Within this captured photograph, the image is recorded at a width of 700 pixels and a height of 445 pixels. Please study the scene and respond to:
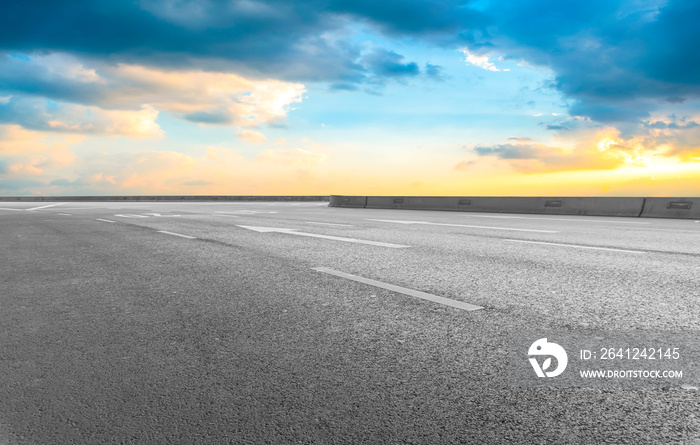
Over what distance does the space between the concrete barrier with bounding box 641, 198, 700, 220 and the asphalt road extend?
1136 centimetres

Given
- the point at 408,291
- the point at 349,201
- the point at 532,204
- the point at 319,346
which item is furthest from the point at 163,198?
the point at 319,346

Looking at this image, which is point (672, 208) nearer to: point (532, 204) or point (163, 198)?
point (532, 204)

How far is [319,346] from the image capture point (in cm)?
312

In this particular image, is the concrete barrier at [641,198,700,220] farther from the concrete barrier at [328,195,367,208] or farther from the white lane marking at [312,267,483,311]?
the white lane marking at [312,267,483,311]

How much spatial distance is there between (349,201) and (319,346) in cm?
2609

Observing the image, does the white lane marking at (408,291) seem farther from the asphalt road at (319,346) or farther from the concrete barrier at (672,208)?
the concrete barrier at (672,208)

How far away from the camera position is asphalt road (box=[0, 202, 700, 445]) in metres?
2.16

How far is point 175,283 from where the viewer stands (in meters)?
5.19

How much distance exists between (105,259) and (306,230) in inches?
176

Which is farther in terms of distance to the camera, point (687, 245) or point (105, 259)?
point (687, 245)

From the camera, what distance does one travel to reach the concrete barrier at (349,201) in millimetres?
→ 28297

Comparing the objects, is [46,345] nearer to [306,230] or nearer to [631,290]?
[631,290]

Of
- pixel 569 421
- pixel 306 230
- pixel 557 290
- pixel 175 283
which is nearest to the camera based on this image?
pixel 569 421

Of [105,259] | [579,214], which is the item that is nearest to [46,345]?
[105,259]
